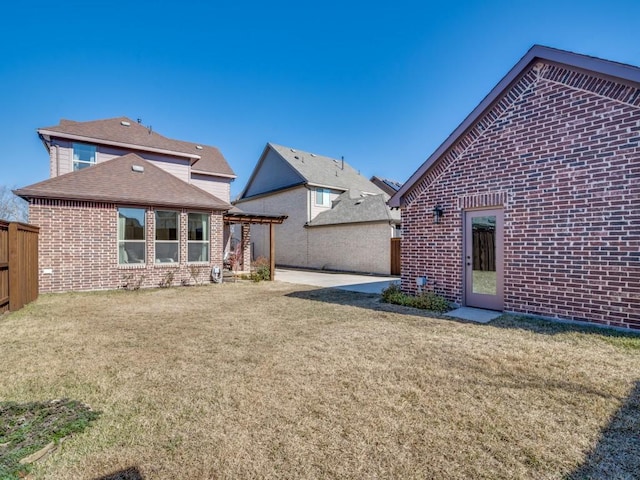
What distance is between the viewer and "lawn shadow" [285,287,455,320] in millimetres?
7602

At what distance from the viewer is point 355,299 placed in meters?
9.48

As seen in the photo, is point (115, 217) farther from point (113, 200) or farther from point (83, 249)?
point (83, 249)

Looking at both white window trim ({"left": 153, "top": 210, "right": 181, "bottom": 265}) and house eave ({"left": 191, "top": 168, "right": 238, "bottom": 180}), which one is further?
house eave ({"left": 191, "top": 168, "right": 238, "bottom": 180})

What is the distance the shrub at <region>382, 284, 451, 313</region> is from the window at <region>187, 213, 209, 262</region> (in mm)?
7646

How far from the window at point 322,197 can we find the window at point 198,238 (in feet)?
33.2

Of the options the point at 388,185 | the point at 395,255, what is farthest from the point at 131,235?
the point at 388,185

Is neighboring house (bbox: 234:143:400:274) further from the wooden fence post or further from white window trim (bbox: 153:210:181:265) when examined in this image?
the wooden fence post

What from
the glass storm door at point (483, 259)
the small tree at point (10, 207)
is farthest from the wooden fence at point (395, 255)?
the small tree at point (10, 207)

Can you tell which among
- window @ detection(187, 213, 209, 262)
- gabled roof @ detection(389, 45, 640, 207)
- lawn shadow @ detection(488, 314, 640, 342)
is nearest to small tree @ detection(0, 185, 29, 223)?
window @ detection(187, 213, 209, 262)

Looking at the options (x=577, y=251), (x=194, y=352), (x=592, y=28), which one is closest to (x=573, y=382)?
(x=577, y=251)

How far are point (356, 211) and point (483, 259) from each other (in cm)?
1170

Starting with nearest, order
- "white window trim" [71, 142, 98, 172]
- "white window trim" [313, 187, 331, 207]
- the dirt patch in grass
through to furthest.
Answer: the dirt patch in grass, "white window trim" [71, 142, 98, 172], "white window trim" [313, 187, 331, 207]

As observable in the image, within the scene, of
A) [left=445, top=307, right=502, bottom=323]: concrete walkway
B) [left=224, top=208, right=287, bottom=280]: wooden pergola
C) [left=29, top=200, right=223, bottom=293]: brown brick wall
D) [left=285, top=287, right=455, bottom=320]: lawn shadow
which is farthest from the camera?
[left=224, top=208, right=287, bottom=280]: wooden pergola

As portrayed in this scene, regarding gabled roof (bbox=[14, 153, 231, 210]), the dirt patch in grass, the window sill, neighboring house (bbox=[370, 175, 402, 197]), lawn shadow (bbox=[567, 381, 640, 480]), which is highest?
neighboring house (bbox=[370, 175, 402, 197])
